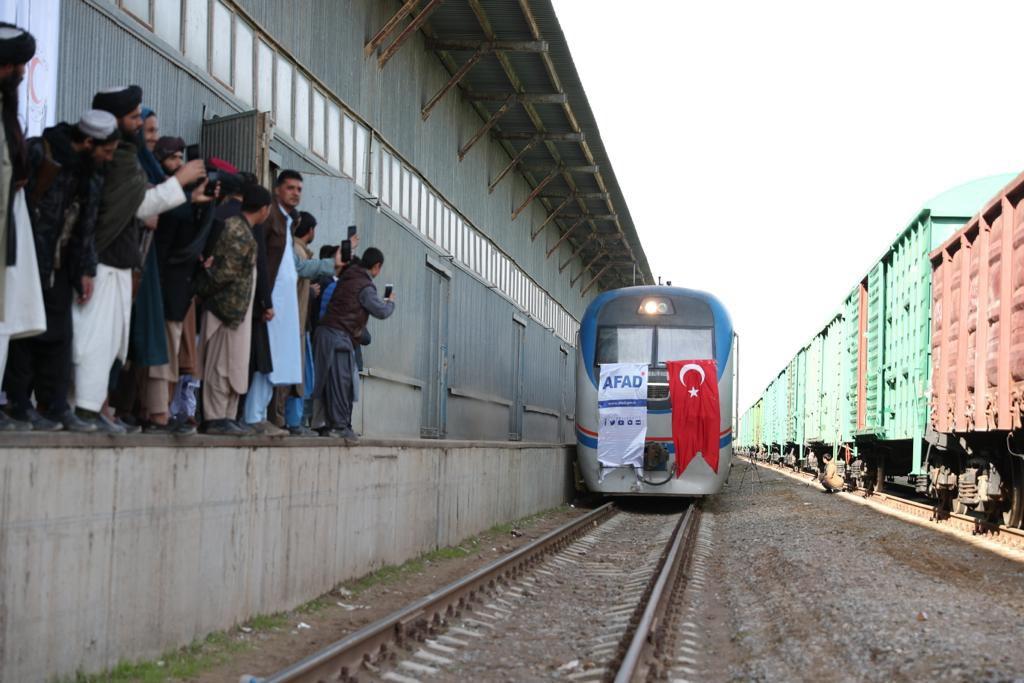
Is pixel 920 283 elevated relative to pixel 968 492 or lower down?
elevated

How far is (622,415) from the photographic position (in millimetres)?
17328

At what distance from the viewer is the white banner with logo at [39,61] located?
280 inches

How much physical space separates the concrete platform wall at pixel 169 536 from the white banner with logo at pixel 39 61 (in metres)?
2.56

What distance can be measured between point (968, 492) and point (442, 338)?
8.91 meters

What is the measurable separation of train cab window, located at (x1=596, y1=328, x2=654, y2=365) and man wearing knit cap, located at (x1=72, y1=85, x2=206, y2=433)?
12549 millimetres

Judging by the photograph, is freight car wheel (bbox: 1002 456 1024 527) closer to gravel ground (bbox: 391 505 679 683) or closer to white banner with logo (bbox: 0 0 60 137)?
gravel ground (bbox: 391 505 679 683)

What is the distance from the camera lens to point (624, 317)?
704 inches

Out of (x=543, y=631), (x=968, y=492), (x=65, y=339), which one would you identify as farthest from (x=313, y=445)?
(x=968, y=492)

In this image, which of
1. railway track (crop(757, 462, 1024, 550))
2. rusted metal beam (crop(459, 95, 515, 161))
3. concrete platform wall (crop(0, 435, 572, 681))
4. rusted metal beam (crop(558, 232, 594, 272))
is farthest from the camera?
rusted metal beam (crop(558, 232, 594, 272))

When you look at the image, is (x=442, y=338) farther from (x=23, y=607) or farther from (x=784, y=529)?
(x=23, y=607)

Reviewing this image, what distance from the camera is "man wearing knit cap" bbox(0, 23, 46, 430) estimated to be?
4.70 meters

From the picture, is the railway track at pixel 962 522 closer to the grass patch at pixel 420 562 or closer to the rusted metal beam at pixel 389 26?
the grass patch at pixel 420 562

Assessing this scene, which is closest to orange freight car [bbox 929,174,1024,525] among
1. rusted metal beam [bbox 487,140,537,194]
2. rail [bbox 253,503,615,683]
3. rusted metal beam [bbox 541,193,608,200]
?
rail [bbox 253,503,615,683]

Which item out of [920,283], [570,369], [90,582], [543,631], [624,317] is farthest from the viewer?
[570,369]
